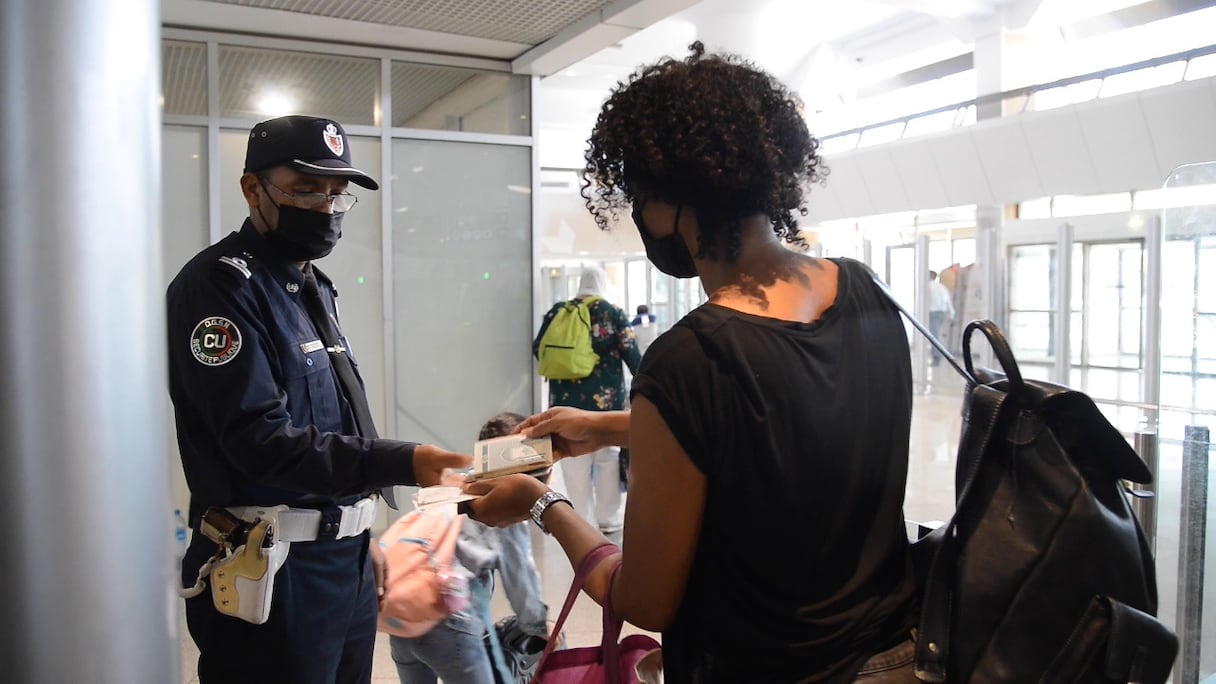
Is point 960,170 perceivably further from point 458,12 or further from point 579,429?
point 579,429

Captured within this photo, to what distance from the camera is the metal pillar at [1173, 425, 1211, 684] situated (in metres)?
2.69

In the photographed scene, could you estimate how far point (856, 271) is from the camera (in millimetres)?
1312

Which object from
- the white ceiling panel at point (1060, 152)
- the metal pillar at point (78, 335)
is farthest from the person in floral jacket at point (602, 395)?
the white ceiling panel at point (1060, 152)

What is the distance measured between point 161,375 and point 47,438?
10cm

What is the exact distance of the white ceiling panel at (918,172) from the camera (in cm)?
1483

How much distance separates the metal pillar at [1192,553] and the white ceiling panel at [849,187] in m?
14.3

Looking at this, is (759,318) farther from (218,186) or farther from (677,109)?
(218,186)

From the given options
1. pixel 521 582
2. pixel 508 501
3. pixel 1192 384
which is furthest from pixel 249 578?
pixel 1192 384

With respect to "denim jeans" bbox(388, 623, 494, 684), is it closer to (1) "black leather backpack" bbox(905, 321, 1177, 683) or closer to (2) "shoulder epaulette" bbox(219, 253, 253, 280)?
(2) "shoulder epaulette" bbox(219, 253, 253, 280)

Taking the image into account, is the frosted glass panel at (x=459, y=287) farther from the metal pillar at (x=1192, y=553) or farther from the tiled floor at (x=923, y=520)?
the metal pillar at (x=1192, y=553)

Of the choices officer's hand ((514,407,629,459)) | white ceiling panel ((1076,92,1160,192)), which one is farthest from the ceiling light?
white ceiling panel ((1076,92,1160,192))

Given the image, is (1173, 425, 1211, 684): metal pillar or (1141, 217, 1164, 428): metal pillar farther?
(1141, 217, 1164, 428): metal pillar

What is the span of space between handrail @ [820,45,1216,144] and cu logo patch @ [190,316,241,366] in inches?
434

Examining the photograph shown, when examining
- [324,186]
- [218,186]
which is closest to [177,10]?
[218,186]
